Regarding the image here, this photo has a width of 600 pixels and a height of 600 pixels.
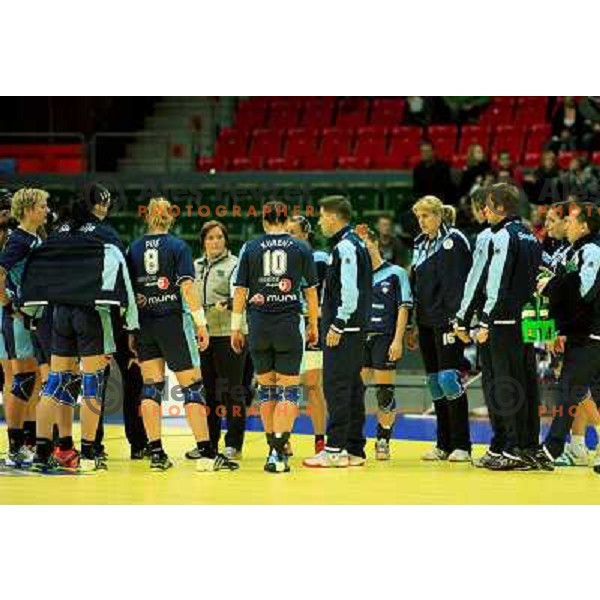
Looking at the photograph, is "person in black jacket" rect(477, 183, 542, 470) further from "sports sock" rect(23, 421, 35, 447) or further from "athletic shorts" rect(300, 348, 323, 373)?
"sports sock" rect(23, 421, 35, 447)

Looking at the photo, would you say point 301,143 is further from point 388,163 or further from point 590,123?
point 590,123

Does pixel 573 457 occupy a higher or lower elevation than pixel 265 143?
lower

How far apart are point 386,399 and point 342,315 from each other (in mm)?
1104

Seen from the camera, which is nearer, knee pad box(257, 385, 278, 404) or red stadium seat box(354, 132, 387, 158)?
knee pad box(257, 385, 278, 404)

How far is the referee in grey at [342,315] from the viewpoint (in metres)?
9.72

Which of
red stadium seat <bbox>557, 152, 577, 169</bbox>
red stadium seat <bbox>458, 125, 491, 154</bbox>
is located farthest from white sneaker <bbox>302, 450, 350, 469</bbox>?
red stadium seat <bbox>458, 125, 491, 154</bbox>

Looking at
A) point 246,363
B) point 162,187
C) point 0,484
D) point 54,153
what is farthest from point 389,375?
point 54,153

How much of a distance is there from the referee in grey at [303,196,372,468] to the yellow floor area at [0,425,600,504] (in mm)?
422

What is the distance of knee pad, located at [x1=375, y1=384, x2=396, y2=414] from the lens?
10445 mm

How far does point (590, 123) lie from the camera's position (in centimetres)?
1723

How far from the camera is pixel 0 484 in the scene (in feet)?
30.3

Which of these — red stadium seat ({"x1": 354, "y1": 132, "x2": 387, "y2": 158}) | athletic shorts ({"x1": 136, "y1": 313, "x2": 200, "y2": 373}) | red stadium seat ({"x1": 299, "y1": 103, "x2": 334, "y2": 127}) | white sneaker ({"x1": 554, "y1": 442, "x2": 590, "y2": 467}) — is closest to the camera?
athletic shorts ({"x1": 136, "y1": 313, "x2": 200, "y2": 373})

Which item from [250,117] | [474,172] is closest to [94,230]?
[474,172]

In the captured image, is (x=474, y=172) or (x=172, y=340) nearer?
(x=172, y=340)
